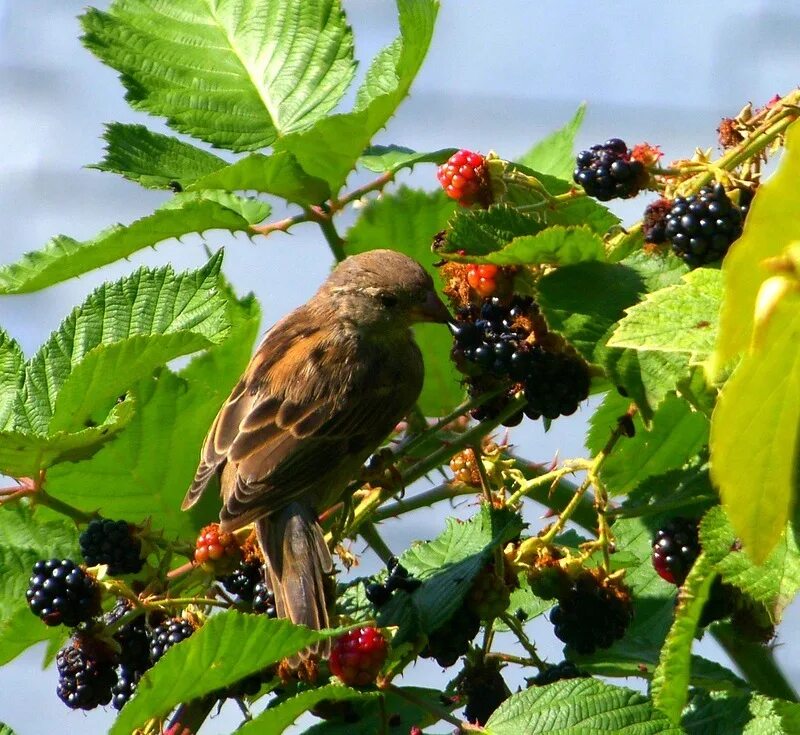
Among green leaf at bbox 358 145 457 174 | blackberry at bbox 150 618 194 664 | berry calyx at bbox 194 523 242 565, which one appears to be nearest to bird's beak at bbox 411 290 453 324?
green leaf at bbox 358 145 457 174

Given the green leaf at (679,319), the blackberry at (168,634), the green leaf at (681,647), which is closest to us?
the green leaf at (679,319)

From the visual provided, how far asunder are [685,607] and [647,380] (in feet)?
1.11

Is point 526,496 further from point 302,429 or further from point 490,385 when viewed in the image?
point 302,429

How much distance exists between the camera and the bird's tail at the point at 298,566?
2389mm

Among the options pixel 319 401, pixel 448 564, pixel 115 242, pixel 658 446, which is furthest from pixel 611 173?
pixel 319 401

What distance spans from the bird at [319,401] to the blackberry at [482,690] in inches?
26.9

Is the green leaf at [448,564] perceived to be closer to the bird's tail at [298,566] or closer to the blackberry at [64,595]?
the bird's tail at [298,566]

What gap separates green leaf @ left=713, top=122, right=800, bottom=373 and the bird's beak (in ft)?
6.22

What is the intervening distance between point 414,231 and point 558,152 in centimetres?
35

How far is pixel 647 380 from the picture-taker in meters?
1.79

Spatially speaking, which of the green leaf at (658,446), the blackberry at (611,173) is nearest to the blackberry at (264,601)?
the green leaf at (658,446)

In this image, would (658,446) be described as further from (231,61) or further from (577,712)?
(231,61)

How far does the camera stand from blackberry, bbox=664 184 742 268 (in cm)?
176

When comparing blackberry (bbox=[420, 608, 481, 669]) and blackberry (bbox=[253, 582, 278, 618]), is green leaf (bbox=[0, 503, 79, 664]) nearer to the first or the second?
blackberry (bbox=[253, 582, 278, 618])
